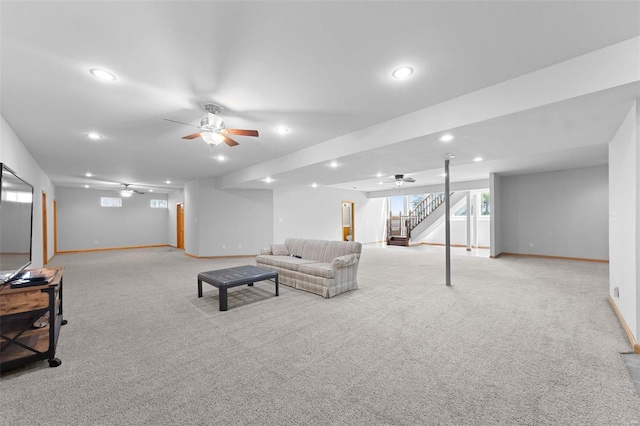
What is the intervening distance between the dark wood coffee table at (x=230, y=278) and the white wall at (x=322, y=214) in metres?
5.42

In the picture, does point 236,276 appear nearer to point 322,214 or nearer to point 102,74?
point 102,74

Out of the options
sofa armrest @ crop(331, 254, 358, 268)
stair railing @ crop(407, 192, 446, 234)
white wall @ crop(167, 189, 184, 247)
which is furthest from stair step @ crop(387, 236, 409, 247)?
white wall @ crop(167, 189, 184, 247)

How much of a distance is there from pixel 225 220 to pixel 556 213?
10.1 meters

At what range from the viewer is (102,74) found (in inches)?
104

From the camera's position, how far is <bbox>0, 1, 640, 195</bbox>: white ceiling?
1902mm

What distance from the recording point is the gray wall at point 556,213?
7285 mm

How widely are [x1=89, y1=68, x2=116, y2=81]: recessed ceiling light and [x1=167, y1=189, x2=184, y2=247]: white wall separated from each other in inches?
389

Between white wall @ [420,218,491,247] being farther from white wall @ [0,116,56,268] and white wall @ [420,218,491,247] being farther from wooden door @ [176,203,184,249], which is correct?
white wall @ [0,116,56,268]

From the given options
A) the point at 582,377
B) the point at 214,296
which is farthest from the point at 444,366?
the point at 214,296

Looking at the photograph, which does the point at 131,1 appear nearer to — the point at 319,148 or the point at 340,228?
the point at 319,148

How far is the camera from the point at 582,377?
2.15m

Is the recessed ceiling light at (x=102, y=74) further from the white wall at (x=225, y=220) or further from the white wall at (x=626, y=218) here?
the white wall at (x=225, y=220)

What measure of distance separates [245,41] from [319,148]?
2.97 meters

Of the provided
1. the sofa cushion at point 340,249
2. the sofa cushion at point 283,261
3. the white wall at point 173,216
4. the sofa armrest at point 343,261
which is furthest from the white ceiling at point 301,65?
the white wall at point 173,216
